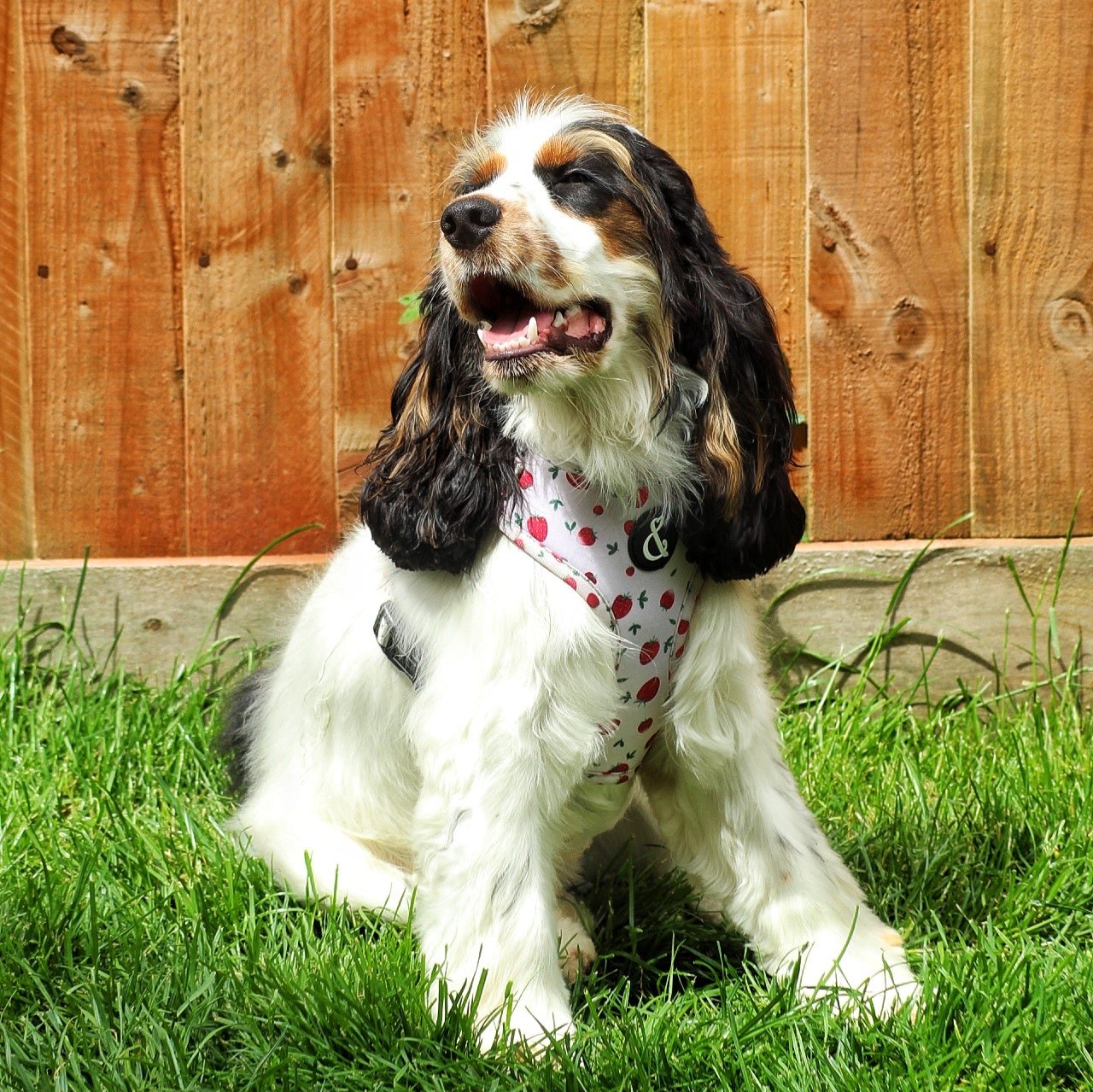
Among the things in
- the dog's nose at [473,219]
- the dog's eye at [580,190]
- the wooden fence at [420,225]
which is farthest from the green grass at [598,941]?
the dog's eye at [580,190]

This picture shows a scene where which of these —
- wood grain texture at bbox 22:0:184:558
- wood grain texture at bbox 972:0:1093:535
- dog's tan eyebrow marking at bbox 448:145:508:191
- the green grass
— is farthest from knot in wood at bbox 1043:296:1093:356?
wood grain texture at bbox 22:0:184:558

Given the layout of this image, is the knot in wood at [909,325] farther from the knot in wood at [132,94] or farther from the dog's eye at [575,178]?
the knot in wood at [132,94]

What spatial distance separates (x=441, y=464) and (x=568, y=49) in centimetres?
188

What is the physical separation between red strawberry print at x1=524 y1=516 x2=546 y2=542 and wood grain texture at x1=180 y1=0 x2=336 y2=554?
167 cm

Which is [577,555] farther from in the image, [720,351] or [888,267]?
[888,267]

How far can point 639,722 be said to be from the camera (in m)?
2.64

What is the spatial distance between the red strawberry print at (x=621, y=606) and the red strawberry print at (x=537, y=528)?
181mm

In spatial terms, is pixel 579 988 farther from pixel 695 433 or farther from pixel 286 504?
pixel 286 504

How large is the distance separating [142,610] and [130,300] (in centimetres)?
93

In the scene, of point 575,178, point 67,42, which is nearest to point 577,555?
point 575,178

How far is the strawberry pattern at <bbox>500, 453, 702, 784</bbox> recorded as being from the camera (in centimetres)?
255

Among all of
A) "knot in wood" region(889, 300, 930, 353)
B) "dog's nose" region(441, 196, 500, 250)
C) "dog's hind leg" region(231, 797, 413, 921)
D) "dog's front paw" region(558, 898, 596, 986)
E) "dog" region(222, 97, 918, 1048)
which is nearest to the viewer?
"dog's nose" region(441, 196, 500, 250)

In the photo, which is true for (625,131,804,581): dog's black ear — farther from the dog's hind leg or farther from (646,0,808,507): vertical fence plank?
(646,0,808,507): vertical fence plank

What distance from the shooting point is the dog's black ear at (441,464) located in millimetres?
2561
